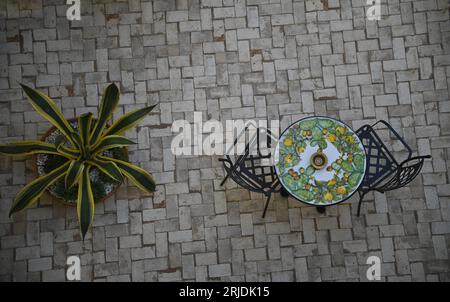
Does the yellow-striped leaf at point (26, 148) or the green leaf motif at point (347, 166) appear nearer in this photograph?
the yellow-striped leaf at point (26, 148)

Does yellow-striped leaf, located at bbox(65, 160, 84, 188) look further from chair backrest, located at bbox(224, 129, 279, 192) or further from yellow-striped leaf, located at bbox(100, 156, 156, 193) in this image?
chair backrest, located at bbox(224, 129, 279, 192)

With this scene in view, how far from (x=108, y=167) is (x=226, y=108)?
165cm

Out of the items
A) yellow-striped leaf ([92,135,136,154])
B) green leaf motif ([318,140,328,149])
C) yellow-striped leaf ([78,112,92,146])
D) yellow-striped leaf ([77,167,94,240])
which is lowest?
yellow-striped leaf ([77,167,94,240])

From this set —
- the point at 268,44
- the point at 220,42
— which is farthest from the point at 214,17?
the point at 268,44

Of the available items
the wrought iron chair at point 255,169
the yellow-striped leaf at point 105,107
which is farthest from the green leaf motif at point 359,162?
the yellow-striped leaf at point 105,107

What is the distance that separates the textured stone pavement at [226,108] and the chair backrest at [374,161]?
1.61ft

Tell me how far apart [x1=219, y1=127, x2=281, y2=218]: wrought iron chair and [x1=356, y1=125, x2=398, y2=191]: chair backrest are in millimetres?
889

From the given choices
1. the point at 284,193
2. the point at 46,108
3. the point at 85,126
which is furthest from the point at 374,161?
the point at 46,108

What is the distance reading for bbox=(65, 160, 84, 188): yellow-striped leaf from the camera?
446cm

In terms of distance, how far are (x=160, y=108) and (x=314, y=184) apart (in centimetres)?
195

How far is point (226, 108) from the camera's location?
579 centimetres

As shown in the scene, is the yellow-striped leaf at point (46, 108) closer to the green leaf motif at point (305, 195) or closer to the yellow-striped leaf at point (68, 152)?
the yellow-striped leaf at point (68, 152)

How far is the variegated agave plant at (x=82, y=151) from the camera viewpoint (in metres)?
4.55

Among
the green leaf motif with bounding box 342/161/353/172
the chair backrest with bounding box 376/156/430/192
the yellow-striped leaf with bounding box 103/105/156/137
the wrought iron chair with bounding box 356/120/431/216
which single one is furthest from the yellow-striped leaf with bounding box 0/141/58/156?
the chair backrest with bounding box 376/156/430/192
